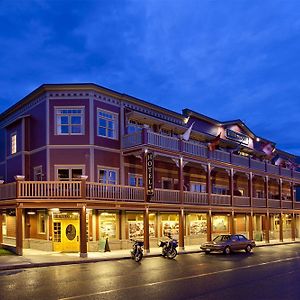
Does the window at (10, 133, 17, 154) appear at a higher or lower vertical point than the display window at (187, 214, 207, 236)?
higher

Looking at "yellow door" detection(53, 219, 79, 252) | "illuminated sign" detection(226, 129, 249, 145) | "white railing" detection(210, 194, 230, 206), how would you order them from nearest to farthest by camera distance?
1. "yellow door" detection(53, 219, 79, 252)
2. "white railing" detection(210, 194, 230, 206)
3. "illuminated sign" detection(226, 129, 249, 145)

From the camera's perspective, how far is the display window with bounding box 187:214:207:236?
38.1 m

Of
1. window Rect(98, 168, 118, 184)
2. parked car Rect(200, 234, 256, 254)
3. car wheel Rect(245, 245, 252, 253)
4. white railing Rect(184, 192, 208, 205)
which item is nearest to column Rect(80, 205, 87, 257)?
window Rect(98, 168, 118, 184)

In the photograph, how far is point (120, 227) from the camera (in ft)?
103

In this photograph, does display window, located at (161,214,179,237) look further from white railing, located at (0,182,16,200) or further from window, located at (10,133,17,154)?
white railing, located at (0,182,16,200)

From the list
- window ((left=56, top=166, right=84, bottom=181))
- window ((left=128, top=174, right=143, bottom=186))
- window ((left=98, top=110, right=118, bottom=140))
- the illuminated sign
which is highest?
the illuminated sign

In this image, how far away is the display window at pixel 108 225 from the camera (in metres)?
30.3

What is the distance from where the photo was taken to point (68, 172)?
98.3 ft

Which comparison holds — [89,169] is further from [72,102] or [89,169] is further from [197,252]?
[197,252]

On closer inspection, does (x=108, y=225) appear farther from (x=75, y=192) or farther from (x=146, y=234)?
(x=75, y=192)

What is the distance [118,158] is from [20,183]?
8.00m

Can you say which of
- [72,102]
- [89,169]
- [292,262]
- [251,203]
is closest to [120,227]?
[89,169]

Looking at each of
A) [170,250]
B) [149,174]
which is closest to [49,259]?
[170,250]

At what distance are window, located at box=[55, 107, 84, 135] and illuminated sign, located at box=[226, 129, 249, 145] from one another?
1953 cm
